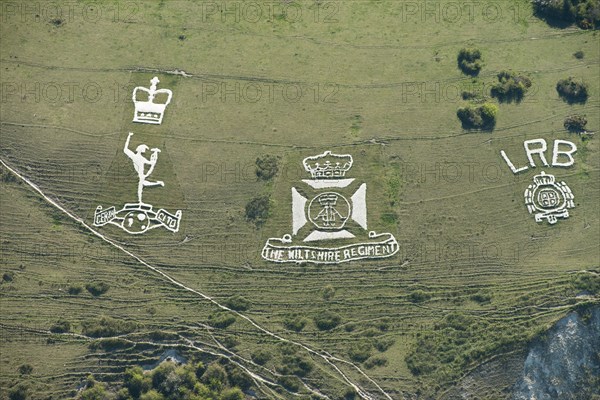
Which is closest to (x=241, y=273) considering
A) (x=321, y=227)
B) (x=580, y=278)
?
(x=321, y=227)

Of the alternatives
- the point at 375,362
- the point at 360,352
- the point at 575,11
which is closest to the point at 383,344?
the point at 375,362

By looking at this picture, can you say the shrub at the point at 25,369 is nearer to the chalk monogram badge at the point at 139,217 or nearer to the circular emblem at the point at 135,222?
the chalk monogram badge at the point at 139,217

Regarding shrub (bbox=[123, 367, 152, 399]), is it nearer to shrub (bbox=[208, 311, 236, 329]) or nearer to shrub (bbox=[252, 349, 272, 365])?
shrub (bbox=[208, 311, 236, 329])

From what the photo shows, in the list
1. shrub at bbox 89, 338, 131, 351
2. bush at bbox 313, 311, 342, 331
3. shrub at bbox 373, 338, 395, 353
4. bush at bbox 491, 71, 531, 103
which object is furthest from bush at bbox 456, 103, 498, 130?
shrub at bbox 89, 338, 131, 351

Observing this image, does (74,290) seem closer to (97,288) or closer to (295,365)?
(97,288)

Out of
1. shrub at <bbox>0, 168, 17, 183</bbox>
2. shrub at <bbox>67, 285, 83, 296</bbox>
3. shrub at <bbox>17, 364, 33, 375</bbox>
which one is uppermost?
shrub at <bbox>0, 168, 17, 183</bbox>

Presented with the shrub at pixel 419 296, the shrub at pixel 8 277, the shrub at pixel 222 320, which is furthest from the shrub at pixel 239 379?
the shrub at pixel 8 277
